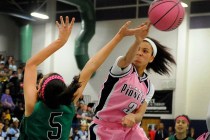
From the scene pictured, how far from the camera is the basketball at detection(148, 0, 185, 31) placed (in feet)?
14.3

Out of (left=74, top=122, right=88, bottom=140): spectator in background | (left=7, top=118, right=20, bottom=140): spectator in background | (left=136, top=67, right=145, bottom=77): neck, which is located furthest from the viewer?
(left=74, top=122, right=88, bottom=140): spectator in background

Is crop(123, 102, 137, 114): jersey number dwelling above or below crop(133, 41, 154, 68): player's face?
below

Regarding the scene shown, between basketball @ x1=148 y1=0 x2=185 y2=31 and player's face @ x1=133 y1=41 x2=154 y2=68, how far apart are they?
40 cm

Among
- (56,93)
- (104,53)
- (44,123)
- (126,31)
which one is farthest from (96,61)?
(44,123)

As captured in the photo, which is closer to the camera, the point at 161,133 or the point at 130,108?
the point at 130,108

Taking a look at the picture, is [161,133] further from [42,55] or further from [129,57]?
[42,55]

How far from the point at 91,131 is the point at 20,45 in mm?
17718

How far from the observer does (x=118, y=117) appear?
459 cm

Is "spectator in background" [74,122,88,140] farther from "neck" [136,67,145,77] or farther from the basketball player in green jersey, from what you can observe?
the basketball player in green jersey

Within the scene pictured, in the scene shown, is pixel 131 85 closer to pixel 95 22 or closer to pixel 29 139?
pixel 29 139

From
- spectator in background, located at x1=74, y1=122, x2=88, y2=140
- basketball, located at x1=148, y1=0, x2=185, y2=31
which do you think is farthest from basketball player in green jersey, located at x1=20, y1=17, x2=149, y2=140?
spectator in background, located at x1=74, y1=122, x2=88, y2=140

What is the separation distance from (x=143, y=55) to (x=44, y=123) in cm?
194

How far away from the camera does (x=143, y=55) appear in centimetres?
475

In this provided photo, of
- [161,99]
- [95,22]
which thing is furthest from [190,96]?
[95,22]
